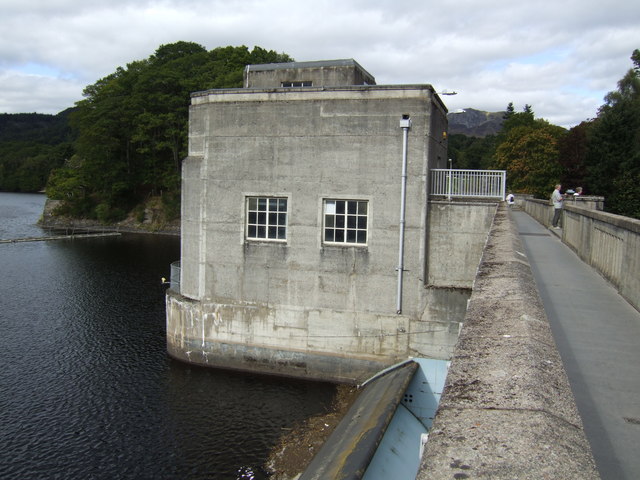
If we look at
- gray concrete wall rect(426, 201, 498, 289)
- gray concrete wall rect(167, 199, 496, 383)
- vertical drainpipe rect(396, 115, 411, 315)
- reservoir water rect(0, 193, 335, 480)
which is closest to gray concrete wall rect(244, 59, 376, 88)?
vertical drainpipe rect(396, 115, 411, 315)

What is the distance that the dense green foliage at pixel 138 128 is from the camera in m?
56.8

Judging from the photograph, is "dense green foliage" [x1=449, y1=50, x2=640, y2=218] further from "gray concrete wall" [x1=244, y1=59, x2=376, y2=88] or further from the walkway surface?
the walkway surface

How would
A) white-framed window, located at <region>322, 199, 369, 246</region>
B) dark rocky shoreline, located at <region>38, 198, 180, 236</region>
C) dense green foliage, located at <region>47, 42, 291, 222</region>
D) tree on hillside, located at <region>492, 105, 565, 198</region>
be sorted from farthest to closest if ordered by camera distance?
1. dark rocky shoreline, located at <region>38, 198, 180, 236</region>
2. tree on hillside, located at <region>492, 105, 565, 198</region>
3. dense green foliage, located at <region>47, 42, 291, 222</region>
4. white-framed window, located at <region>322, 199, 369, 246</region>

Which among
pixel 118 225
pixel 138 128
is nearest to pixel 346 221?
pixel 138 128

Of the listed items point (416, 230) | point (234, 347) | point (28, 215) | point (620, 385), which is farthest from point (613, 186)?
point (28, 215)

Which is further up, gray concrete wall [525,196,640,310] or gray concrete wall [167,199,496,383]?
gray concrete wall [525,196,640,310]

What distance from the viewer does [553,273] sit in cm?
1016

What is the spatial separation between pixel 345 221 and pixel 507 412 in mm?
15168

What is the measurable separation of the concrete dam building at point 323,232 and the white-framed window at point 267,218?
4 centimetres

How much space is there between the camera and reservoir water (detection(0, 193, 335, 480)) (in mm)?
13914

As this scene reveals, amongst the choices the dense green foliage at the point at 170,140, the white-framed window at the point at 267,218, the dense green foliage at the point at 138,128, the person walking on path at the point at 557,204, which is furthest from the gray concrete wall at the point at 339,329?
the dense green foliage at the point at 138,128

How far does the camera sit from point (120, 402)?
1712cm

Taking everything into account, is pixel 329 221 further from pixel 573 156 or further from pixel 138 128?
pixel 573 156

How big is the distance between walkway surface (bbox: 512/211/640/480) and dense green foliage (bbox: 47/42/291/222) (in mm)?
47807
